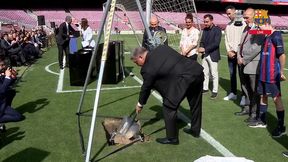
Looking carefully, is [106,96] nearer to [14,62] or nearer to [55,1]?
[14,62]

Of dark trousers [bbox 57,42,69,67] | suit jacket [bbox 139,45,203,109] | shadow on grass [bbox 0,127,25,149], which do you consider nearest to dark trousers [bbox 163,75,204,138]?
suit jacket [bbox 139,45,203,109]

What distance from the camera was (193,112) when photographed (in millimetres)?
5836

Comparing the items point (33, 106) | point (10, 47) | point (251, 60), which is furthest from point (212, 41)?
point (10, 47)

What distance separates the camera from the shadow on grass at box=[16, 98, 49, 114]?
7.87 metres

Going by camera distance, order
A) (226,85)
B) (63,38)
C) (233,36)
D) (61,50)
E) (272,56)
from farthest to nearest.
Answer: (63,38) < (61,50) < (226,85) < (233,36) < (272,56)

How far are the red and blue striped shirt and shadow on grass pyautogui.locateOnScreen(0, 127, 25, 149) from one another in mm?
4250

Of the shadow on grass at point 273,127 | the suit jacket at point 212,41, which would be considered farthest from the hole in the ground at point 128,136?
the suit jacket at point 212,41

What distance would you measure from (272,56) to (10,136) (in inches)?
181

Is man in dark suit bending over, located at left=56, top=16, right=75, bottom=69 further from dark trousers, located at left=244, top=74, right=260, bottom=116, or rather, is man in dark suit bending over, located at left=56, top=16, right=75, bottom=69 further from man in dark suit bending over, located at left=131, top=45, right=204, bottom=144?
man in dark suit bending over, located at left=131, top=45, right=204, bottom=144

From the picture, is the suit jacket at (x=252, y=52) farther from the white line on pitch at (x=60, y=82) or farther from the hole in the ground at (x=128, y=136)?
the white line on pitch at (x=60, y=82)

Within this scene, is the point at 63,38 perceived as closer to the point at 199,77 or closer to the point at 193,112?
the point at 193,112

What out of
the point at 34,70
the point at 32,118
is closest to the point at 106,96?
the point at 32,118

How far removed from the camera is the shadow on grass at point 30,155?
5.15 meters

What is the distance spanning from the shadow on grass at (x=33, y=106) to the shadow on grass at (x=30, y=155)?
244 centimetres
